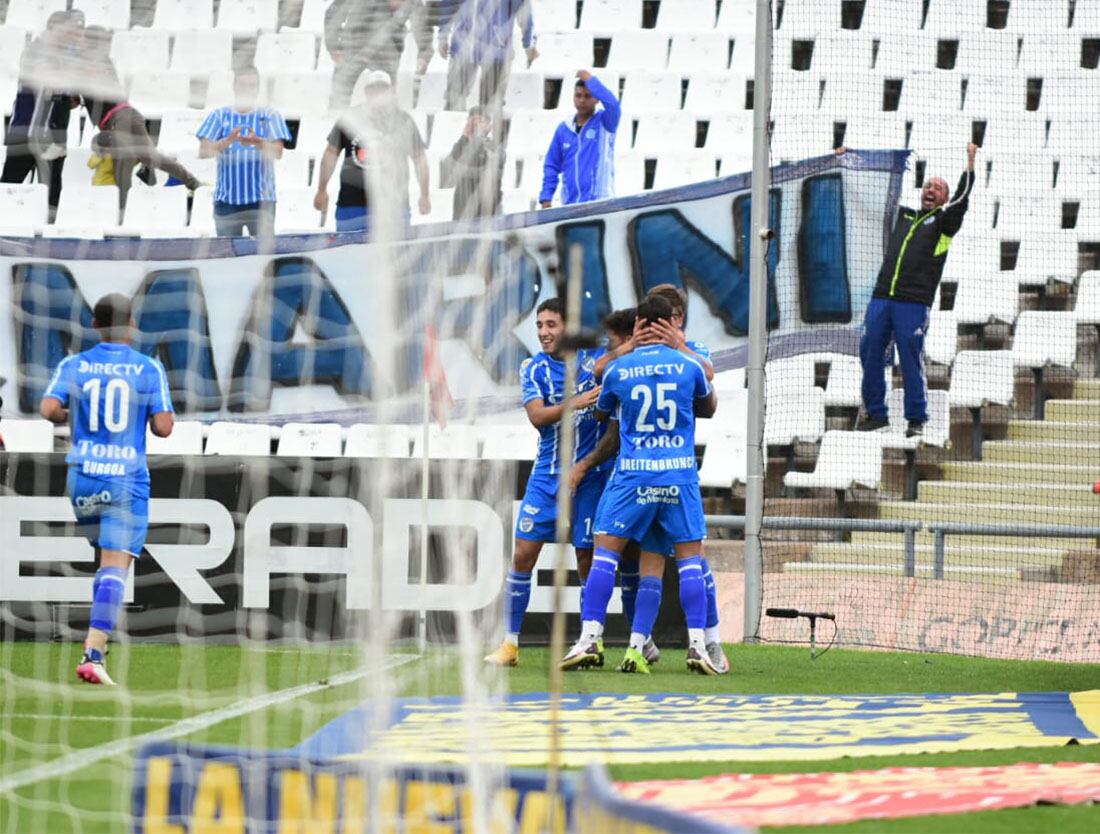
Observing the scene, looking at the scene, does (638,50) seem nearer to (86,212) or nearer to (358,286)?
(358,286)

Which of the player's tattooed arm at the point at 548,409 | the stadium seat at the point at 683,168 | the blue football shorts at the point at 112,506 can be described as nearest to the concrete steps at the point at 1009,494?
the stadium seat at the point at 683,168

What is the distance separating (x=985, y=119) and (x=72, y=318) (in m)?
8.64

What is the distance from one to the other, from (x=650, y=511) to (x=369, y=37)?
2.75 m

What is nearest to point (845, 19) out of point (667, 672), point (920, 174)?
point (920, 174)

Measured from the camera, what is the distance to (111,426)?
7938 millimetres

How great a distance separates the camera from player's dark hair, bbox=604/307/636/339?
858 cm

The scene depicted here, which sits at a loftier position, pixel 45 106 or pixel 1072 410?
pixel 45 106

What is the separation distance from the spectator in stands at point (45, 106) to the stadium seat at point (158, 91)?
33cm

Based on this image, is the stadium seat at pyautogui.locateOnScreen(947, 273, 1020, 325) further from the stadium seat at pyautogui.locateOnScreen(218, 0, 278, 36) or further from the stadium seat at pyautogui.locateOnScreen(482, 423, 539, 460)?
the stadium seat at pyautogui.locateOnScreen(218, 0, 278, 36)

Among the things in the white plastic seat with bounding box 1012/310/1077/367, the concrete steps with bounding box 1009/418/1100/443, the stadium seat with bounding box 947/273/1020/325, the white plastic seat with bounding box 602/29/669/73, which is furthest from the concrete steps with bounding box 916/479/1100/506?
the white plastic seat with bounding box 602/29/669/73

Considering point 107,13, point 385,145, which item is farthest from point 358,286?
point 385,145

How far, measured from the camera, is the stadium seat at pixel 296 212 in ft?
33.5

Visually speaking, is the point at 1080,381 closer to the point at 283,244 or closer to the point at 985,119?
the point at 985,119

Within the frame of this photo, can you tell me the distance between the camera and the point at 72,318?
12031mm
